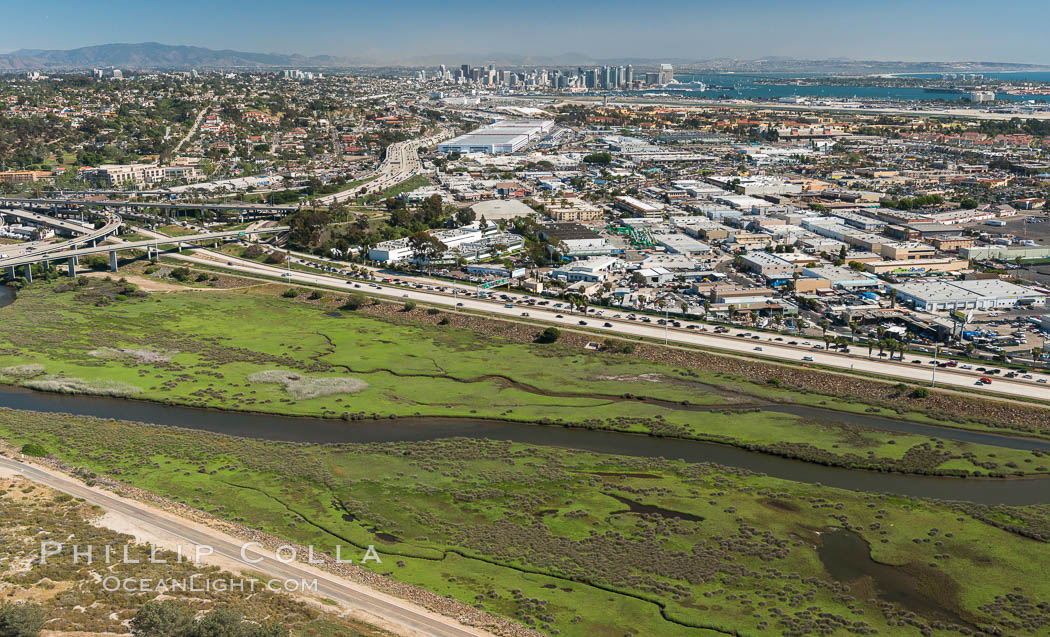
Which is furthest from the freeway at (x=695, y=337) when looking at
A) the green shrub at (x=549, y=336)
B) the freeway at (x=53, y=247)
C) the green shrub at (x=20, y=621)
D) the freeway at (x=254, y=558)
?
the green shrub at (x=20, y=621)

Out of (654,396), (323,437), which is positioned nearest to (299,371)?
(323,437)

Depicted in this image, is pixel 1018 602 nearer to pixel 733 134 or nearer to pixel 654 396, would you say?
pixel 654 396

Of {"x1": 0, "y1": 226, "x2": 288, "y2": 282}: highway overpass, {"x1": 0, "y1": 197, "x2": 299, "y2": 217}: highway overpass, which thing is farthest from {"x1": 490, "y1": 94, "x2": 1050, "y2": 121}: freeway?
{"x1": 0, "y1": 226, "x2": 288, "y2": 282}: highway overpass

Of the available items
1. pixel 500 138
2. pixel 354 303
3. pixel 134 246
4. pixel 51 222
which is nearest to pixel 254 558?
pixel 354 303

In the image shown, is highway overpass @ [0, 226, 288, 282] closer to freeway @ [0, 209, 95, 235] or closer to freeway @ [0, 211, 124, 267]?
freeway @ [0, 211, 124, 267]

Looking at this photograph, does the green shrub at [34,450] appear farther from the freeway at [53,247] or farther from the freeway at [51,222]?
the freeway at [51,222]
